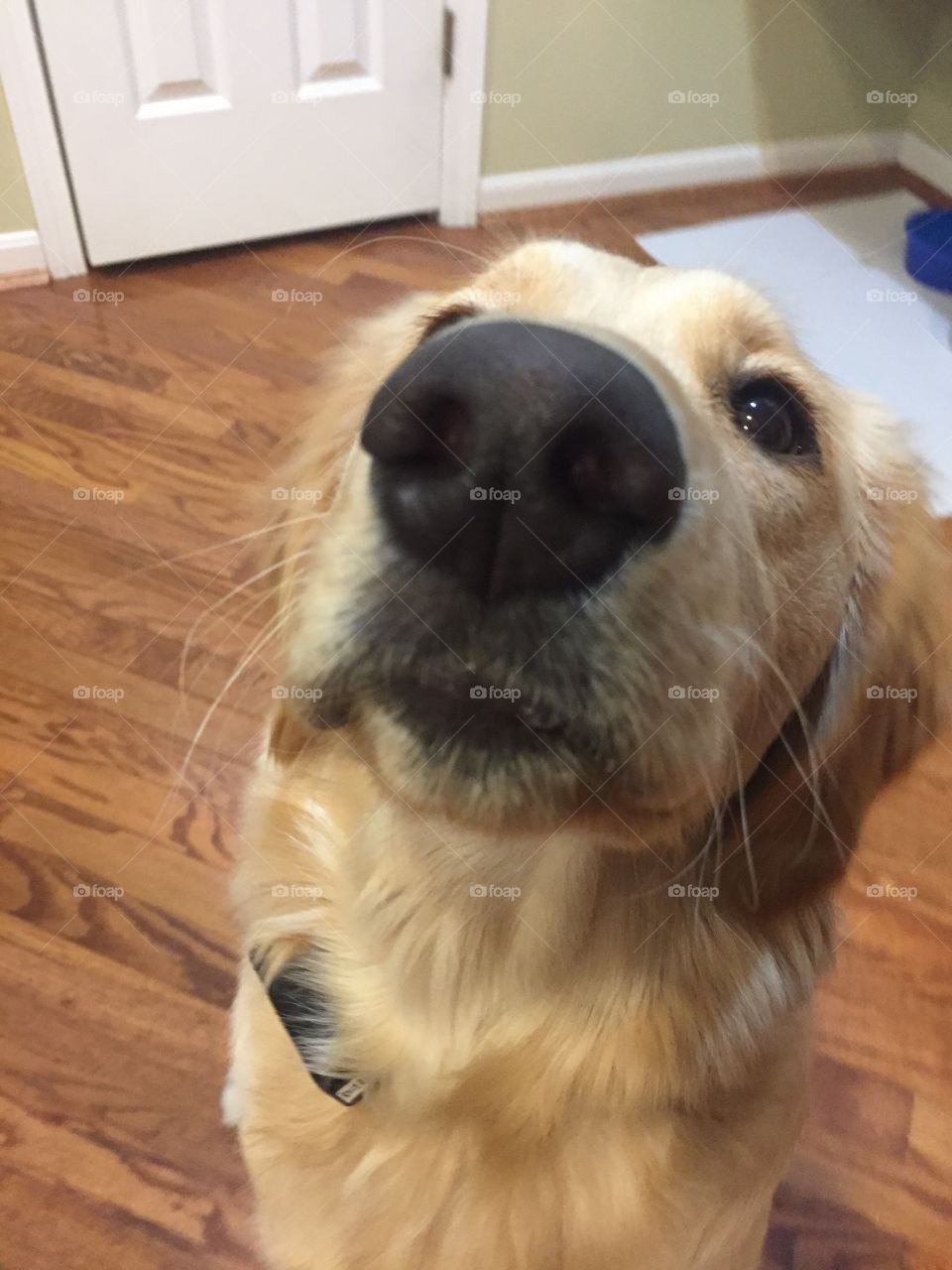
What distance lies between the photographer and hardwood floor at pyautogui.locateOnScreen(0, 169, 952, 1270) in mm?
1375

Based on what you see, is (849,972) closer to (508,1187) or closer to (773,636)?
(508,1187)

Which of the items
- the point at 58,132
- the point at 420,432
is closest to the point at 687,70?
Result: the point at 58,132

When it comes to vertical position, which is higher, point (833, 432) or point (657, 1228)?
point (833, 432)

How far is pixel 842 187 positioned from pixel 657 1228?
3.38 m

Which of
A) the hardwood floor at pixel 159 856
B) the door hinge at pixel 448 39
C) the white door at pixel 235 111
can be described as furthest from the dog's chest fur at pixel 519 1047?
the door hinge at pixel 448 39

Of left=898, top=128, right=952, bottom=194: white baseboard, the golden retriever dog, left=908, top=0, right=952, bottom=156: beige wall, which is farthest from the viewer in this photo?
left=898, top=128, right=952, bottom=194: white baseboard

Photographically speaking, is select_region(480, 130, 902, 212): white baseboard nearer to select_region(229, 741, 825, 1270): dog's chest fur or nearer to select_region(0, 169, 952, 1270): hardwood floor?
select_region(0, 169, 952, 1270): hardwood floor

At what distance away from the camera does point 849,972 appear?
5.45 ft

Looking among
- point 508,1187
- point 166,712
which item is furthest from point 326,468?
point 166,712

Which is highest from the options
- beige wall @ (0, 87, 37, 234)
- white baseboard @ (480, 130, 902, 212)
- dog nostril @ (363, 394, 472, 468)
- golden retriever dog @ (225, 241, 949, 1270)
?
dog nostril @ (363, 394, 472, 468)

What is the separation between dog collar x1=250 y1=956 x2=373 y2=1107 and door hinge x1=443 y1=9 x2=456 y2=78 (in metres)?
2.51

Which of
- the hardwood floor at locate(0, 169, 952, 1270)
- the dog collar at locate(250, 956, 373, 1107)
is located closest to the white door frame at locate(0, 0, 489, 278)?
the hardwood floor at locate(0, 169, 952, 1270)

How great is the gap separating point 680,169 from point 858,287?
700 millimetres

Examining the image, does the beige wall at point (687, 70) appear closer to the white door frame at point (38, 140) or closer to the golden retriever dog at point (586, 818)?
the white door frame at point (38, 140)
